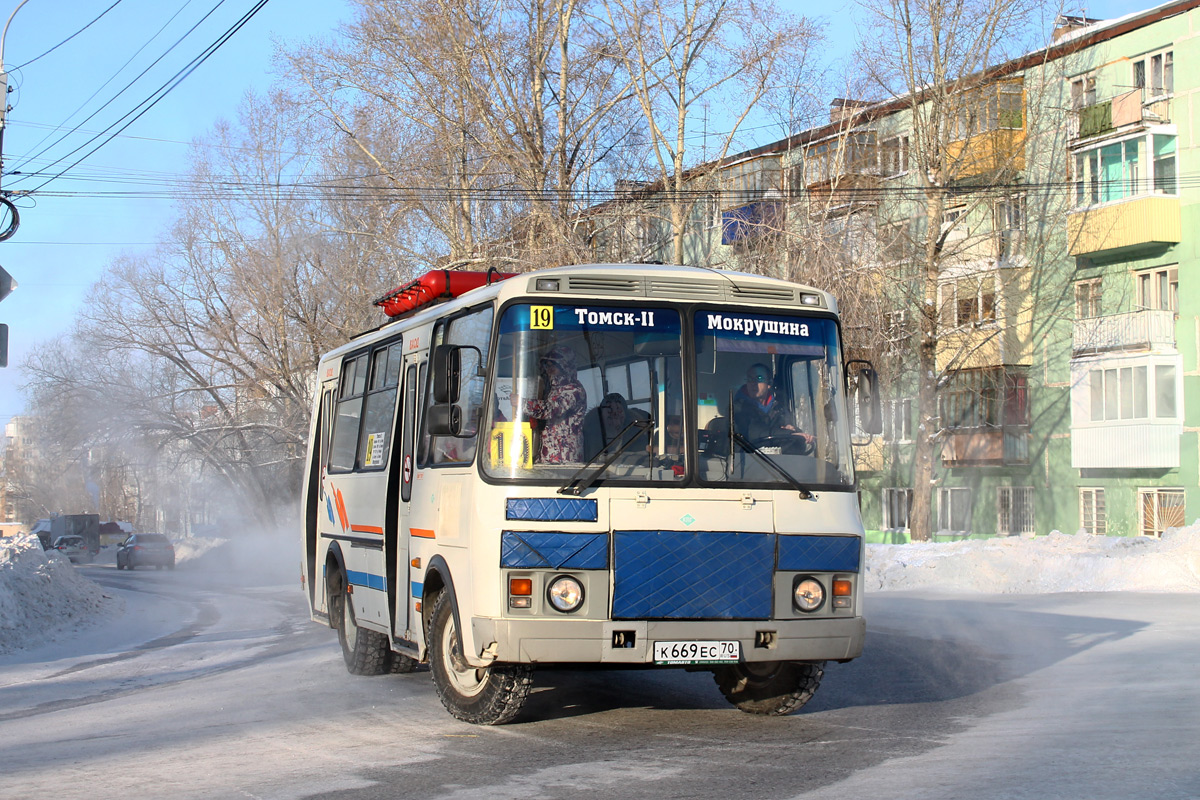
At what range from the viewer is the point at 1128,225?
113 ft

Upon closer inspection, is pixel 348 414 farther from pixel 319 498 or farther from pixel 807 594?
pixel 807 594

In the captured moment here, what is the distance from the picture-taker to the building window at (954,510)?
41.4 meters

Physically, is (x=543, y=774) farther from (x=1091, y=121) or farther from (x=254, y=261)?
(x=254, y=261)

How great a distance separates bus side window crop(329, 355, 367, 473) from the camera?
11570 mm

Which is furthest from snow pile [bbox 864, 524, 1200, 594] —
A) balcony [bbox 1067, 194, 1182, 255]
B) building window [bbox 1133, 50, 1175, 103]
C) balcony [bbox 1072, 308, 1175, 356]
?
building window [bbox 1133, 50, 1175, 103]

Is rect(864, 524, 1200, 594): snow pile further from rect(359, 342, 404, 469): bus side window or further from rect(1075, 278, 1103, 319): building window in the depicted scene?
rect(359, 342, 404, 469): bus side window

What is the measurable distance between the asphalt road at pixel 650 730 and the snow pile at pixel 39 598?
3.44 meters

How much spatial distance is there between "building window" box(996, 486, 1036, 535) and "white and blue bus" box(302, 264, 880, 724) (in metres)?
32.6

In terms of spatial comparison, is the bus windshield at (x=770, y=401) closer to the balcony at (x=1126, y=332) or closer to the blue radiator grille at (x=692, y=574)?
the blue radiator grille at (x=692, y=574)

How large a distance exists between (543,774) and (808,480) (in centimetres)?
255

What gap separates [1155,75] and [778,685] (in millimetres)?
31901

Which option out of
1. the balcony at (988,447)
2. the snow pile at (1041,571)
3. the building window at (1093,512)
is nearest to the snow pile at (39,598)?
the snow pile at (1041,571)

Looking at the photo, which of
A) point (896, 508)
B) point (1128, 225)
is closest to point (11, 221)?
point (1128, 225)

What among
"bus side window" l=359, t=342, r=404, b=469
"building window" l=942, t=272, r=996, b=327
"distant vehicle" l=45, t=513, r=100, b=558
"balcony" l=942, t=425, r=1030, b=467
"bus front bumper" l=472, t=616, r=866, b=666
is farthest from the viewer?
"distant vehicle" l=45, t=513, r=100, b=558
